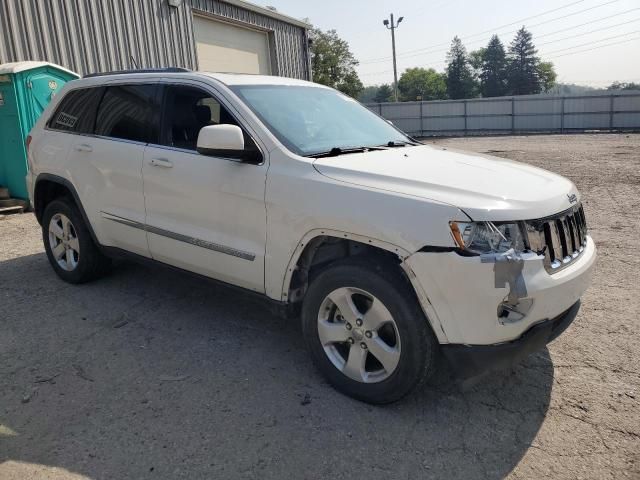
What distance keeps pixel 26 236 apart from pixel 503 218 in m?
6.43

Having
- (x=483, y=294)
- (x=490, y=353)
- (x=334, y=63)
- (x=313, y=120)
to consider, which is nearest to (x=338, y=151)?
(x=313, y=120)

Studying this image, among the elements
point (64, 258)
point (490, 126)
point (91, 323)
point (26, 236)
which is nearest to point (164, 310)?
point (91, 323)

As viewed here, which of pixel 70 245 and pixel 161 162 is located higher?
pixel 161 162

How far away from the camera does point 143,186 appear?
393 cm

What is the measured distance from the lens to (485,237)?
2.51 meters

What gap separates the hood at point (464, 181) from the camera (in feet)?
8.46

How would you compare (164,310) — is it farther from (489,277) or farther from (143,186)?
(489,277)

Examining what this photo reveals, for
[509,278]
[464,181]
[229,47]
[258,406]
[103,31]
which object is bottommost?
[258,406]

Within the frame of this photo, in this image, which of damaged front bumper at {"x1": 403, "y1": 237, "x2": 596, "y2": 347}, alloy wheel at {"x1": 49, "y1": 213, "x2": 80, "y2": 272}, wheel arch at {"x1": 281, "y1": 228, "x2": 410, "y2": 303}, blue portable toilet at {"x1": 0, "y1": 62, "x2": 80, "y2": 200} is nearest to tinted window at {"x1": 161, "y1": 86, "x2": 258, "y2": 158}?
wheel arch at {"x1": 281, "y1": 228, "x2": 410, "y2": 303}

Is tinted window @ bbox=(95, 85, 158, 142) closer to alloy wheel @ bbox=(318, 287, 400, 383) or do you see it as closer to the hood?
the hood

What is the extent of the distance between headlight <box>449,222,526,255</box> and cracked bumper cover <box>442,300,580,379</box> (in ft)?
1.49

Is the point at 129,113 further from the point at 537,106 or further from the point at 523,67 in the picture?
the point at 523,67

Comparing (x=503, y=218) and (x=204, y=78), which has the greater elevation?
(x=204, y=78)

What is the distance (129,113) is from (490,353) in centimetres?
328
